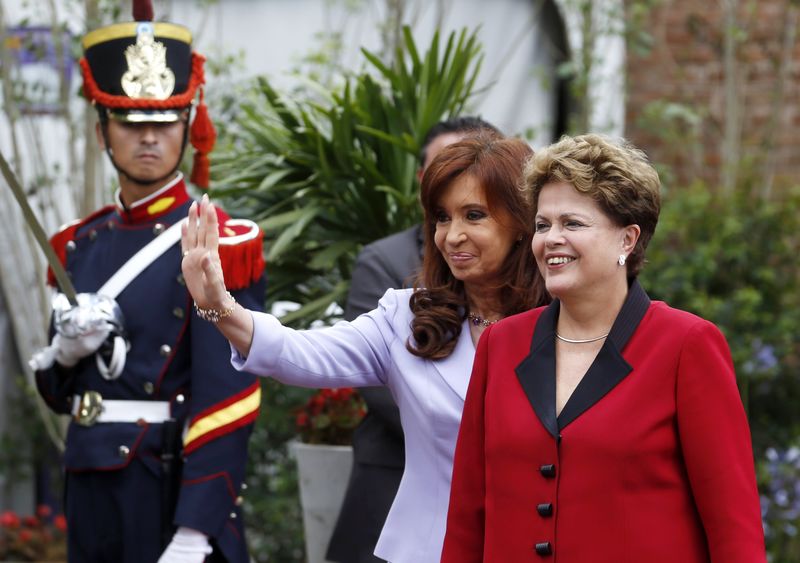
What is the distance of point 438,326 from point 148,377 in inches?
34.9

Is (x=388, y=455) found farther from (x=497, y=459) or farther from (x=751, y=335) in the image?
(x=751, y=335)

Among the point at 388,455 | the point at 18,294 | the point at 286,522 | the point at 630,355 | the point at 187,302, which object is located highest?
the point at 630,355

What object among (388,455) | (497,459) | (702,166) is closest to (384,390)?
(388,455)

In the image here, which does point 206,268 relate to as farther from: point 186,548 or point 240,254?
point 186,548

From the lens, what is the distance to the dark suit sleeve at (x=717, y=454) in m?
2.54

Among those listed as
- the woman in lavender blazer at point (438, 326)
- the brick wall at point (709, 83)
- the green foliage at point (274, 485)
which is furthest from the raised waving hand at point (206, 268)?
the brick wall at point (709, 83)

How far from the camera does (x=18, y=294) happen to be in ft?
24.5

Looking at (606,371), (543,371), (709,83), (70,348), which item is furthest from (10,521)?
(606,371)

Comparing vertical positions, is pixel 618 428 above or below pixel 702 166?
above

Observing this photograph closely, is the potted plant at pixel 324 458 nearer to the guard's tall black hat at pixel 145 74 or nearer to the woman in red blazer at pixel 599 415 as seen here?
the guard's tall black hat at pixel 145 74

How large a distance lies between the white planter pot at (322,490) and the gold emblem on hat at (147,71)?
1516mm

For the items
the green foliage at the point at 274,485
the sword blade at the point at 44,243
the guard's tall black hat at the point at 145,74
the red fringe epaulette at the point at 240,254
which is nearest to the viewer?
the sword blade at the point at 44,243

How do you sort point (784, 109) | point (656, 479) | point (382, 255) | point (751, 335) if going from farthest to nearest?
point (784, 109), point (751, 335), point (382, 255), point (656, 479)

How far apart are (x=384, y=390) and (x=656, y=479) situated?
1.40m
